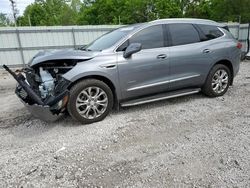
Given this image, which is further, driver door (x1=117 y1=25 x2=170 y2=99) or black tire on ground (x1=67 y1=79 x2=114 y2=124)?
driver door (x1=117 y1=25 x2=170 y2=99)

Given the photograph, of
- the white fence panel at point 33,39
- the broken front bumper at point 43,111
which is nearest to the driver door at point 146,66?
the broken front bumper at point 43,111

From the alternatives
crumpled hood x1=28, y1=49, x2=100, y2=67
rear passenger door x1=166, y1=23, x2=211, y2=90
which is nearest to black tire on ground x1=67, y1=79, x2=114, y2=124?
crumpled hood x1=28, y1=49, x2=100, y2=67

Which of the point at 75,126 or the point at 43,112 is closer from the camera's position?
the point at 43,112

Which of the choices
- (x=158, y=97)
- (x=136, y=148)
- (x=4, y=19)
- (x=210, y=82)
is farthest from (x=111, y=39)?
(x=4, y=19)

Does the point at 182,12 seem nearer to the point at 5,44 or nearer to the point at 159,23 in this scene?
the point at 5,44

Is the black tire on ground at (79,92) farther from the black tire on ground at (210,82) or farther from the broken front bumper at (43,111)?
the black tire on ground at (210,82)

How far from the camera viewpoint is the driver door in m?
3.98

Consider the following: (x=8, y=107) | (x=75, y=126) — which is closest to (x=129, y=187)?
(x=75, y=126)

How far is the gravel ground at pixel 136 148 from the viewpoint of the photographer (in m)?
2.49

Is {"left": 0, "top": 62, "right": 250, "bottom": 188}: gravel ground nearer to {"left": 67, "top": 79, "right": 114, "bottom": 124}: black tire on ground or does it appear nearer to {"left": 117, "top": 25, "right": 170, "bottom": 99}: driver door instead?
{"left": 67, "top": 79, "right": 114, "bottom": 124}: black tire on ground

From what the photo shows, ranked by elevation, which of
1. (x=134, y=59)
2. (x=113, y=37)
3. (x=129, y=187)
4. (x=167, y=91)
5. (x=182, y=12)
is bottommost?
(x=129, y=187)

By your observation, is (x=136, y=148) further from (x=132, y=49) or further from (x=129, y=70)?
(x=132, y=49)

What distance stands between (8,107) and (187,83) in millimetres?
4017

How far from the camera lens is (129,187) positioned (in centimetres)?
235
